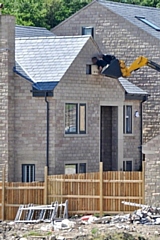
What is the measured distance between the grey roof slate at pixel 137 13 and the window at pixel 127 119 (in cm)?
575

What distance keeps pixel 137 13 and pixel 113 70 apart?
37.6 ft

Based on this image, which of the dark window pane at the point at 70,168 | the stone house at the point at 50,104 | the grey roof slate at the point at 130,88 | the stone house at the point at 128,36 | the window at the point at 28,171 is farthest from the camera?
the stone house at the point at 128,36

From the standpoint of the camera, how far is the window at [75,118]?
4409cm

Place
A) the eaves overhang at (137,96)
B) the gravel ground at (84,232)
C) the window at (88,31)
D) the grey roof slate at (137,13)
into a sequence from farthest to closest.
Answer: the window at (88,31) → the grey roof slate at (137,13) → the eaves overhang at (137,96) → the gravel ground at (84,232)

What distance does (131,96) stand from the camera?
47.9 metres

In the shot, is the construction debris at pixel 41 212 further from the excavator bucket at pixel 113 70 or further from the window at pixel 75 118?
the excavator bucket at pixel 113 70

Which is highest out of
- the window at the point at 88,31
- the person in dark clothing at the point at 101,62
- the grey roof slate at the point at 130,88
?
the window at the point at 88,31

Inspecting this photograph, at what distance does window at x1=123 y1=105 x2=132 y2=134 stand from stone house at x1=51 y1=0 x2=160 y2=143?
3.59m

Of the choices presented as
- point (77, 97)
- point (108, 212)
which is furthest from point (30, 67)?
point (108, 212)

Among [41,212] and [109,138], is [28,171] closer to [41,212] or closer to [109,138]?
[41,212]

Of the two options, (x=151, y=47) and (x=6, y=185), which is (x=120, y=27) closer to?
(x=151, y=47)

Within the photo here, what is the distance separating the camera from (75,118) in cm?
4434

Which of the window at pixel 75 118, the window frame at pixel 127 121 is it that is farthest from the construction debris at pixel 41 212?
the window frame at pixel 127 121

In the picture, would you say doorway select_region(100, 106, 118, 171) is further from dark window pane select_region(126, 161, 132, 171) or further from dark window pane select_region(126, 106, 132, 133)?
dark window pane select_region(126, 106, 132, 133)
